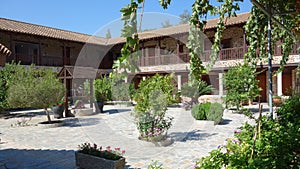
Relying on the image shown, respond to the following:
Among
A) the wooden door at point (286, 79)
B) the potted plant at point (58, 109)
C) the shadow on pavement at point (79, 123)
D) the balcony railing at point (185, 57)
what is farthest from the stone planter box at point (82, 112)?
the wooden door at point (286, 79)

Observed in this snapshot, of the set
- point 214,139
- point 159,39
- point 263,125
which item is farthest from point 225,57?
point 263,125

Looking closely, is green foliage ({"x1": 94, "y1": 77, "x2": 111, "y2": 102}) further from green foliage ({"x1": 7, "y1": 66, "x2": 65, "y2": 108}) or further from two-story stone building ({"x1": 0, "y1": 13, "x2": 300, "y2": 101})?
green foliage ({"x1": 7, "y1": 66, "x2": 65, "y2": 108})

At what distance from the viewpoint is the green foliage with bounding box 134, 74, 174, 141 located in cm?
644

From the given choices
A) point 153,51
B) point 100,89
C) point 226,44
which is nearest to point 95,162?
point 100,89

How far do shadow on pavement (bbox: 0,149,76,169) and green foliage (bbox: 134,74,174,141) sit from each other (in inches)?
81.5

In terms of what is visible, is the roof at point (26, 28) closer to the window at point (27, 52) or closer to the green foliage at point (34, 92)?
the window at point (27, 52)

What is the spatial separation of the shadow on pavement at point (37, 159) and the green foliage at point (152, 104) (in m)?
2.07

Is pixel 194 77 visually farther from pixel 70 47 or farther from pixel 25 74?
pixel 70 47

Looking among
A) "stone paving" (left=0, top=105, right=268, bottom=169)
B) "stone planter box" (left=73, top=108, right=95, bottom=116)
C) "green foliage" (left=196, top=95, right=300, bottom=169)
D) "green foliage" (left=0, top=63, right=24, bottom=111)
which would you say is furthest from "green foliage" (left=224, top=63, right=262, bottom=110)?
"green foliage" (left=0, top=63, right=24, bottom=111)

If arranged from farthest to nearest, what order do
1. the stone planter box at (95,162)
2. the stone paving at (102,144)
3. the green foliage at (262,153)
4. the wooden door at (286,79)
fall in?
the wooden door at (286,79), the stone paving at (102,144), the stone planter box at (95,162), the green foliage at (262,153)

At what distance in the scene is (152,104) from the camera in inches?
255

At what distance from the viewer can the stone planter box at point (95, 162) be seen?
13.5 ft

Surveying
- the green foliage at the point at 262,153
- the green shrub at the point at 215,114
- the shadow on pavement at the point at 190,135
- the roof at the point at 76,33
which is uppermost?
the roof at the point at 76,33

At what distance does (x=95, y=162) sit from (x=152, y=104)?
2600mm
